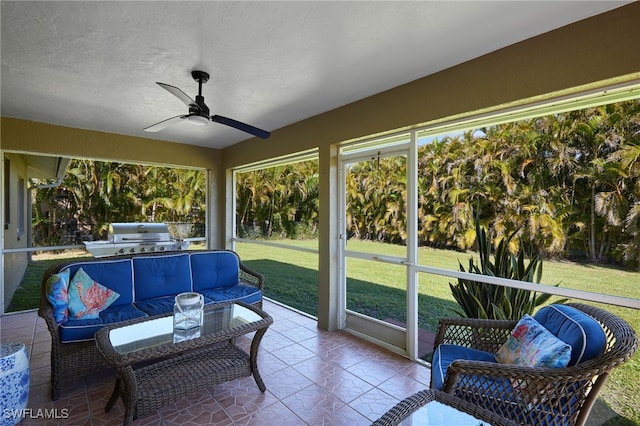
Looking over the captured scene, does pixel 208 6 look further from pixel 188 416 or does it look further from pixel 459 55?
pixel 188 416

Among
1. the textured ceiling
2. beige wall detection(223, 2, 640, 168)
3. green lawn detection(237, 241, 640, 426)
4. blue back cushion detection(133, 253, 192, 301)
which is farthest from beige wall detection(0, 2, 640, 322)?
blue back cushion detection(133, 253, 192, 301)

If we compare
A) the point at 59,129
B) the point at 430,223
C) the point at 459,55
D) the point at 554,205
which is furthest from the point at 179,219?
the point at 554,205

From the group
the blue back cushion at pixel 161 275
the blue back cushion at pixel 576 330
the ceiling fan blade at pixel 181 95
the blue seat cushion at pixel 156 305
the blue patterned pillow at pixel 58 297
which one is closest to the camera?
the blue back cushion at pixel 576 330

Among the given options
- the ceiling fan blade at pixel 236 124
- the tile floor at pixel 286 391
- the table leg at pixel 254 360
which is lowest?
the tile floor at pixel 286 391

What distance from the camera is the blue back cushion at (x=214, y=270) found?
3.59 metres

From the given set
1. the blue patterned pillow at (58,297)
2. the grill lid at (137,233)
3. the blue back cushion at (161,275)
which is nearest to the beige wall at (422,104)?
the grill lid at (137,233)

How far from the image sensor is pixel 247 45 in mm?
2229

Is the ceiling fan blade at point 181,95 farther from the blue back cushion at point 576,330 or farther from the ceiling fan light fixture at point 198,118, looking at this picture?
the blue back cushion at point 576,330

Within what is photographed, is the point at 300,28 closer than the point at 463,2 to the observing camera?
No

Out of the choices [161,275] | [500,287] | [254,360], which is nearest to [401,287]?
[500,287]

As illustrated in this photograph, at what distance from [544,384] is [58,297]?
3.36 metres

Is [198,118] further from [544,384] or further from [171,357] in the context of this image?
[544,384]

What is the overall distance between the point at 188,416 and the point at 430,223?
9.18 ft

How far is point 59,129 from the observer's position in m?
4.29
